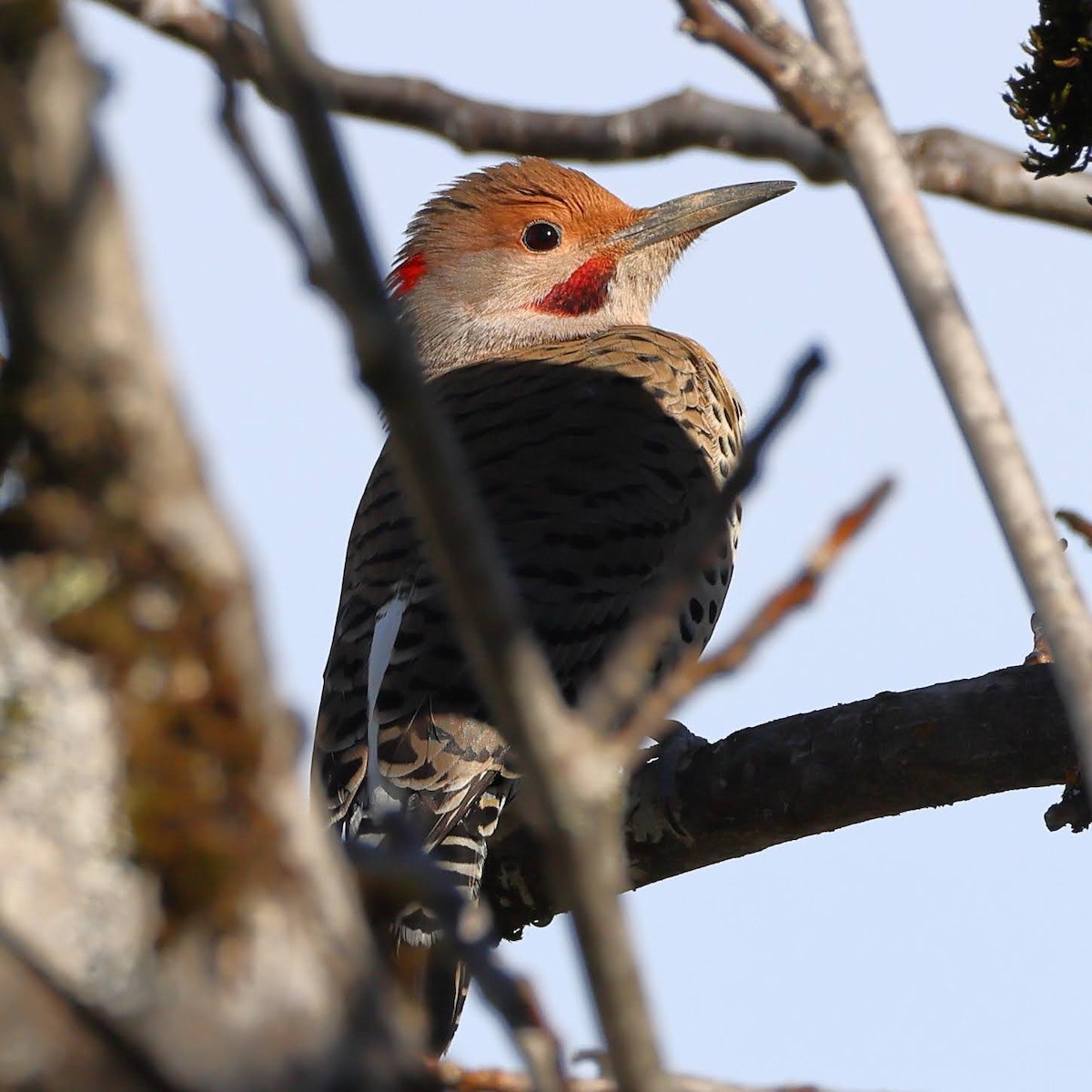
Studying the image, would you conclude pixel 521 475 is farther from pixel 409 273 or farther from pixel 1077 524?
pixel 1077 524

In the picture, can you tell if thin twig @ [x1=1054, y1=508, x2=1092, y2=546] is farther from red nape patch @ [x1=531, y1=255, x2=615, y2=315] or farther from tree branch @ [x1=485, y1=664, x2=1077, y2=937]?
red nape patch @ [x1=531, y1=255, x2=615, y2=315]

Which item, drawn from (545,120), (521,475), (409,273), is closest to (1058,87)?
(545,120)

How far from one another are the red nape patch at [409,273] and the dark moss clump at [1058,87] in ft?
16.5

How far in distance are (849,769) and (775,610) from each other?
2.50 m

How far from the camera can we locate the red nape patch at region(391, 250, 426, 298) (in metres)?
8.83

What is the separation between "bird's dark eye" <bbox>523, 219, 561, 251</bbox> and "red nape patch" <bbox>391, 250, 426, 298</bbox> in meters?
0.65

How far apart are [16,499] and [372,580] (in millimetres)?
4533

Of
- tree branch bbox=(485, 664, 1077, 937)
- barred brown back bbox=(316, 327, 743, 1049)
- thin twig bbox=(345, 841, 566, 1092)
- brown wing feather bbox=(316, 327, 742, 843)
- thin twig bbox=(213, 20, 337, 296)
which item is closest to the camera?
thin twig bbox=(213, 20, 337, 296)

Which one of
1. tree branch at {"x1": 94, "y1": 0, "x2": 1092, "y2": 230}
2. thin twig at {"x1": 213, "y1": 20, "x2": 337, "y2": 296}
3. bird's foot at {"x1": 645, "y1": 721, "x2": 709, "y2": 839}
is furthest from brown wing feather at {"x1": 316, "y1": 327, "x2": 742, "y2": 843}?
thin twig at {"x1": 213, "y1": 20, "x2": 337, "y2": 296}

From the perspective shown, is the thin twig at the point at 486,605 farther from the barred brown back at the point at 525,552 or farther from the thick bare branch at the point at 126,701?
the barred brown back at the point at 525,552

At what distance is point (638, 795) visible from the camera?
4.79 metres

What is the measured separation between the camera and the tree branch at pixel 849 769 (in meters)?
3.97

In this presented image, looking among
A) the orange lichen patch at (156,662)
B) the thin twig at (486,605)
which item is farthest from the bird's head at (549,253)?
the thin twig at (486,605)

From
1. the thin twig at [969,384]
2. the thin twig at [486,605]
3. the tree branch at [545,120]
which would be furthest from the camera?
the tree branch at [545,120]
